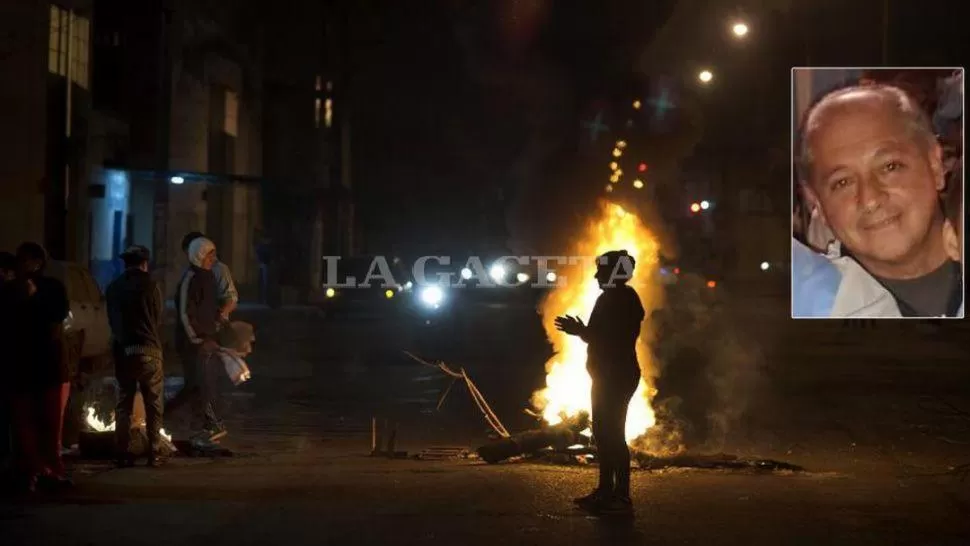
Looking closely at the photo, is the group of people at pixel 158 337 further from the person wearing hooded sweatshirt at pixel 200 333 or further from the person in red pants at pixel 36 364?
the person in red pants at pixel 36 364

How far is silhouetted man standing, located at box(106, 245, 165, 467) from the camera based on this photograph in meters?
10.2

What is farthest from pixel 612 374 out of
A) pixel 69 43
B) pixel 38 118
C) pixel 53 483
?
pixel 38 118

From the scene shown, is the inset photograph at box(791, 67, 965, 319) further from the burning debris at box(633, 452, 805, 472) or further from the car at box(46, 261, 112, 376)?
the car at box(46, 261, 112, 376)

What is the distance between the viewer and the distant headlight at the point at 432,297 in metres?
36.9

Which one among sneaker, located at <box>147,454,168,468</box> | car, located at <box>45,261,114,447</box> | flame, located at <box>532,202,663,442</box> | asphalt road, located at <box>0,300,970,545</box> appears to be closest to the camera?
asphalt road, located at <box>0,300,970,545</box>

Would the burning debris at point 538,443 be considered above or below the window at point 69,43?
below

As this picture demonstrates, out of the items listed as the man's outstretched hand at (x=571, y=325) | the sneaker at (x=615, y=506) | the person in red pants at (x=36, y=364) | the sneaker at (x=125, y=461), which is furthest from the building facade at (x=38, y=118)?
the sneaker at (x=615, y=506)

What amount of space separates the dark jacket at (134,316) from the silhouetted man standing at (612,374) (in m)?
3.54

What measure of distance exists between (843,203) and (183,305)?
1217cm

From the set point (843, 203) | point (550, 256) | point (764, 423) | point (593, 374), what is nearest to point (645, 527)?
point (593, 374)

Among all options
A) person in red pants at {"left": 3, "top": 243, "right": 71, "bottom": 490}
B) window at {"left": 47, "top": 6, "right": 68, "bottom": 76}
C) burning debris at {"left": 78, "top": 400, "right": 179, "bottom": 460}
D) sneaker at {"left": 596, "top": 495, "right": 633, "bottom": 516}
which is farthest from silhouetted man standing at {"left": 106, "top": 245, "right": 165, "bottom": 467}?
window at {"left": 47, "top": 6, "right": 68, "bottom": 76}

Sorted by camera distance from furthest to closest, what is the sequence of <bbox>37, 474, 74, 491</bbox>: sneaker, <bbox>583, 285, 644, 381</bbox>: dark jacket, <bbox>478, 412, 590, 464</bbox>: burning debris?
<bbox>478, 412, 590, 464</bbox>: burning debris → <bbox>37, 474, 74, 491</bbox>: sneaker → <bbox>583, 285, 644, 381</bbox>: dark jacket

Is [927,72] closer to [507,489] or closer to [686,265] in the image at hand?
[507,489]

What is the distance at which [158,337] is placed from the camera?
1052 centimetres
